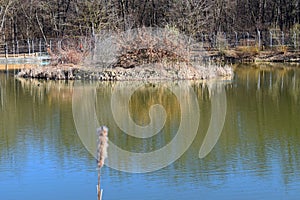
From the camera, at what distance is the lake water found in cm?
725

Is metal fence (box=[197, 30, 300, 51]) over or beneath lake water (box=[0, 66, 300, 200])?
over

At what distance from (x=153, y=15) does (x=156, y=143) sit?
103ft

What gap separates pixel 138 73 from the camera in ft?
66.5

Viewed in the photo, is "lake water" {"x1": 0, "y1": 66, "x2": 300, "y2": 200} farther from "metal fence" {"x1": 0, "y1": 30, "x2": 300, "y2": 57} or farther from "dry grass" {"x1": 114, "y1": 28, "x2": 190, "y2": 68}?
"metal fence" {"x1": 0, "y1": 30, "x2": 300, "y2": 57}

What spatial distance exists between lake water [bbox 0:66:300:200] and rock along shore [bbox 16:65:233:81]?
206 centimetres

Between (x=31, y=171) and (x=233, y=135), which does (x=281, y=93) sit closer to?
(x=233, y=135)

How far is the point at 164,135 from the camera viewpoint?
1063cm

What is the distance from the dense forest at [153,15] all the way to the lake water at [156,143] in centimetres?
1826

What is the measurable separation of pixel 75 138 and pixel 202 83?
29.9 ft

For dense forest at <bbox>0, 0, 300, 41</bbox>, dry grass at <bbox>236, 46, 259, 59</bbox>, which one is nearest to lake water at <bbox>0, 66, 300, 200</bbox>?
dry grass at <bbox>236, 46, 259, 59</bbox>

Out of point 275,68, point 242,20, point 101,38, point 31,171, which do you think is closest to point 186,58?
point 101,38

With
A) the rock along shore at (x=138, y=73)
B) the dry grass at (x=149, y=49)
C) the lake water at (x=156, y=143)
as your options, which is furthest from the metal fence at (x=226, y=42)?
the lake water at (x=156, y=143)

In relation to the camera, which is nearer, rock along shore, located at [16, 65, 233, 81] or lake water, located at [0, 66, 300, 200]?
lake water, located at [0, 66, 300, 200]

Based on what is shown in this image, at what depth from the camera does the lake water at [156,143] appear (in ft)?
23.8
